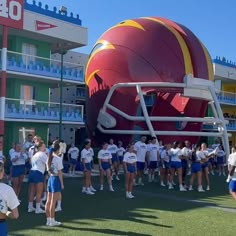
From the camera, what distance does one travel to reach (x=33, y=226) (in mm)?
8484

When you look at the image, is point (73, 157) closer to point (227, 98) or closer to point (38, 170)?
point (38, 170)

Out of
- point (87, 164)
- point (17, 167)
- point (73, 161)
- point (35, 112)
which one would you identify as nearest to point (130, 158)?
point (87, 164)

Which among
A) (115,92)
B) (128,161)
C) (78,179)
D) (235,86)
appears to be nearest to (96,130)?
(115,92)

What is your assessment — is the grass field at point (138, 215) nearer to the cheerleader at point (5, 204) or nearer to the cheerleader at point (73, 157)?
the cheerleader at point (5, 204)

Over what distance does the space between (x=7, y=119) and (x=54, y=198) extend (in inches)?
565

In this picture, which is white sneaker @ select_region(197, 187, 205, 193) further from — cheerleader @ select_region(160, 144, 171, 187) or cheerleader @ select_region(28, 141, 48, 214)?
cheerleader @ select_region(28, 141, 48, 214)

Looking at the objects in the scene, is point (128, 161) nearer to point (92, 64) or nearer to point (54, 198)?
point (54, 198)

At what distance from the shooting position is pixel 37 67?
24.5 meters

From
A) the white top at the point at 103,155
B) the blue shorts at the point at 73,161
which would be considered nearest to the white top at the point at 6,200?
the white top at the point at 103,155

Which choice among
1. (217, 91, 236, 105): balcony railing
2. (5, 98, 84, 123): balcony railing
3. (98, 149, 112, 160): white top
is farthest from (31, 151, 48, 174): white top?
(217, 91, 236, 105): balcony railing

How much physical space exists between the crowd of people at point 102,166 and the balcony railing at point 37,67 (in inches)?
294

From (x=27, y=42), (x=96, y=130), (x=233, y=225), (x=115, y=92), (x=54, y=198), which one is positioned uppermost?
(x=27, y=42)

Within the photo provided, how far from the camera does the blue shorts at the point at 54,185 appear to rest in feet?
28.4

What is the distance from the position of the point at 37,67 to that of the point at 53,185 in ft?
54.7
